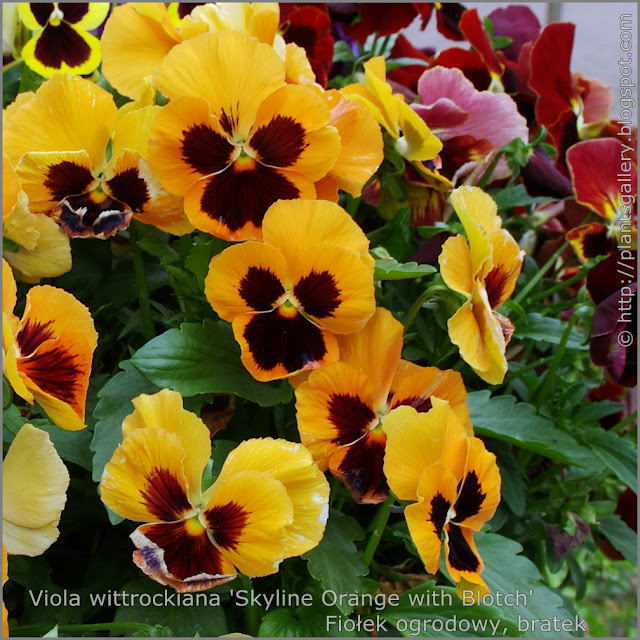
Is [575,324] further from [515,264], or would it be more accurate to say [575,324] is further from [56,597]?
[56,597]

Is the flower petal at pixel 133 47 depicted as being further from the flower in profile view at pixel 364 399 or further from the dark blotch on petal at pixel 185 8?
the flower in profile view at pixel 364 399

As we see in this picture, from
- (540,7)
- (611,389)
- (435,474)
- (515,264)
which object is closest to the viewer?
(435,474)

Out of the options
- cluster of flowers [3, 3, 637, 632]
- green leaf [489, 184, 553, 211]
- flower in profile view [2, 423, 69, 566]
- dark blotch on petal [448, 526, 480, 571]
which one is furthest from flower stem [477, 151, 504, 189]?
flower in profile view [2, 423, 69, 566]

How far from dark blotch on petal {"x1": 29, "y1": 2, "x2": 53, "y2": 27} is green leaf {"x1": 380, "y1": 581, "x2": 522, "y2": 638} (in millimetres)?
551

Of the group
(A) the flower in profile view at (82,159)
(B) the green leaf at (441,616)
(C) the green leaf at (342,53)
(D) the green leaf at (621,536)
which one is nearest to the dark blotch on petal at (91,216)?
(A) the flower in profile view at (82,159)

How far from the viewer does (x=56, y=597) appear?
521 millimetres

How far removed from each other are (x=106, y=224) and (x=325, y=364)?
161 millimetres

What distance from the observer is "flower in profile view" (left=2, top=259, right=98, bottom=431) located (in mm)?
419

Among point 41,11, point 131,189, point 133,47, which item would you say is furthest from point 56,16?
point 131,189

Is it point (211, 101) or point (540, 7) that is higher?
point (211, 101)

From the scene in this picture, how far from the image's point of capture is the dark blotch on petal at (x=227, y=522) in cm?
41


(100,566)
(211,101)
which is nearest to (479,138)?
(211,101)

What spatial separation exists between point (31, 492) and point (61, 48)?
412 millimetres

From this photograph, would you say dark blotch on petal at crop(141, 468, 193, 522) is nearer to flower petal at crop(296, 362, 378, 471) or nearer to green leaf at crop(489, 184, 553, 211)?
flower petal at crop(296, 362, 378, 471)
